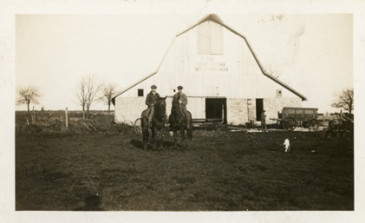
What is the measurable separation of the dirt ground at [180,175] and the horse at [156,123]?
3.9 inches

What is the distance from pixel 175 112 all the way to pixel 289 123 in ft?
4.03

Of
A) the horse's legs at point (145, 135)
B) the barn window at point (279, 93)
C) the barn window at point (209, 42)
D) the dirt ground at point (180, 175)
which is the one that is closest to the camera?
the dirt ground at point (180, 175)

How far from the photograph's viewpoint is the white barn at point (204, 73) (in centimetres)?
354

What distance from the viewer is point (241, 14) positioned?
344cm

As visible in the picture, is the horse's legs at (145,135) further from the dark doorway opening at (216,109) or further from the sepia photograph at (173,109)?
the dark doorway opening at (216,109)

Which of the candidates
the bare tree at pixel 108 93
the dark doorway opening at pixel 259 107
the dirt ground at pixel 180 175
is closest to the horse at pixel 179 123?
the dirt ground at pixel 180 175

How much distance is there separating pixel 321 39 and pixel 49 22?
111 inches

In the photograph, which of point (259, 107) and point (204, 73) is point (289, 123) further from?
point (204, 73)

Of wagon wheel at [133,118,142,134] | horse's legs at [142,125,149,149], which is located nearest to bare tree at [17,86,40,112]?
wagon wheel at [133,118,142,134]

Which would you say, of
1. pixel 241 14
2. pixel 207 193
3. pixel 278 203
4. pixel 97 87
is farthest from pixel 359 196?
pixel 97 87

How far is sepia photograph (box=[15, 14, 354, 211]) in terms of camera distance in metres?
3.30

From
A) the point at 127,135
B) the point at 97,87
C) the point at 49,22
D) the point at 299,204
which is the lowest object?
the point at 299,204

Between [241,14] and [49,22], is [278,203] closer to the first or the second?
A: [241,14]

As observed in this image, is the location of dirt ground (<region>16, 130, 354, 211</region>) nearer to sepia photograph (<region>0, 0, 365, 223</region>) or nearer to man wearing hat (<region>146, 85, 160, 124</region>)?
sepia photograph (<region>0, 0, 365, 223</region>)
